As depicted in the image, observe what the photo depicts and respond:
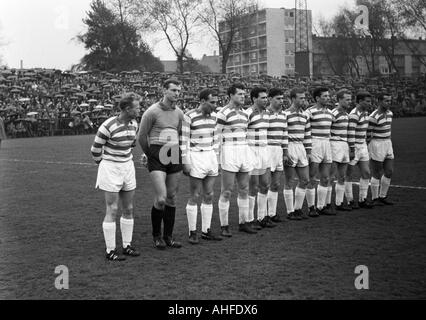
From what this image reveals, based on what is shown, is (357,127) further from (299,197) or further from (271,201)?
(271,201)

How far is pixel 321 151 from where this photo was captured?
366 inches

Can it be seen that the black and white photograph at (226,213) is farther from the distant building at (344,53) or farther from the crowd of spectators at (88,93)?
the distant building at (344,53)

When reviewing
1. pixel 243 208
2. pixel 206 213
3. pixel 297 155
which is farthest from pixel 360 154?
pixel 206 213

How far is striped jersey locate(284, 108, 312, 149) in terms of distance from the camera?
900cm

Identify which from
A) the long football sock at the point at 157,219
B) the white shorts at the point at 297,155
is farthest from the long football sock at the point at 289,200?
the long football sock at the point at 157,219

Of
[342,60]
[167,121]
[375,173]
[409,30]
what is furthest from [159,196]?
[342,60]

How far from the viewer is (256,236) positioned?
310 inches

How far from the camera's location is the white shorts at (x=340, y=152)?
9.52 meters

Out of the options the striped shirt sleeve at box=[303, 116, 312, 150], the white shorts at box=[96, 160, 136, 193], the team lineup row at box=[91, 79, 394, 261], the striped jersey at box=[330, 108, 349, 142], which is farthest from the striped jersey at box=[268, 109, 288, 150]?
the white shorts at box=[96, 160, 136, 193]

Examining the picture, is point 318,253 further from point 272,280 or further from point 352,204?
point 352,204

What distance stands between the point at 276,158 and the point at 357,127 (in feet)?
7.44

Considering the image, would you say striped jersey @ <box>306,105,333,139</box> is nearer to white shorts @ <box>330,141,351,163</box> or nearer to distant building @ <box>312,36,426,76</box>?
white shorts @ <box>330,141,351,163</box>

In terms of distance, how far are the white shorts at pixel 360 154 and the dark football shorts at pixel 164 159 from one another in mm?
4163

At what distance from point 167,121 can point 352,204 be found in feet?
15.3
